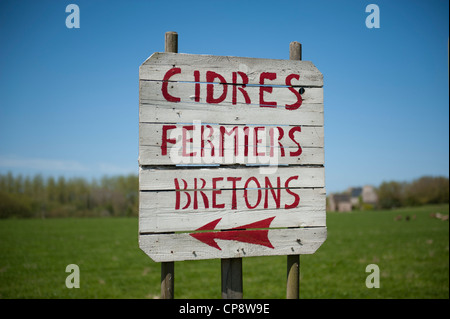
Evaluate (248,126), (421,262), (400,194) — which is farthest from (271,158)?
(400,194)

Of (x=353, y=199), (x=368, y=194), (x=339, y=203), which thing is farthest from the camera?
(x=368, y=194)

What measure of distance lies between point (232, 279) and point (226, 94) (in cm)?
187

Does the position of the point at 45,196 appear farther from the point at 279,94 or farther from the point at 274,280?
the point at 279,94

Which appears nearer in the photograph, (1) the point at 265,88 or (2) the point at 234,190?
(2) the point at 234,190

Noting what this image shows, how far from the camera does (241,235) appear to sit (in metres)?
3.26

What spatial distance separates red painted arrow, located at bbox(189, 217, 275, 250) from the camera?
317cm

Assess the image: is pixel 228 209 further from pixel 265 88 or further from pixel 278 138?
pixel 265 88

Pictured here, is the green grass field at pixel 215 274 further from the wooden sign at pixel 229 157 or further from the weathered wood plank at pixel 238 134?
the weathered wood plank at pixel 238 134

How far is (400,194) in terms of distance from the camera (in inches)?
3182

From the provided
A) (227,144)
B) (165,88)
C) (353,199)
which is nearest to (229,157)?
(227,144)

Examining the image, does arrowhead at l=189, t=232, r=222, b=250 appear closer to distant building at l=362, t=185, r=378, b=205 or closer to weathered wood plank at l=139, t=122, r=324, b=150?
weathered wood plank at l=139, t=122, r=324, b=150

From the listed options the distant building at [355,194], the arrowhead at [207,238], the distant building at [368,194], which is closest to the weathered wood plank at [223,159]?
the arrowhead at [207,238]
